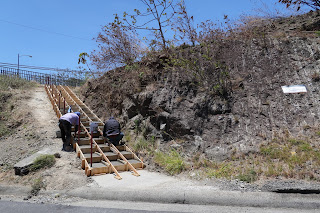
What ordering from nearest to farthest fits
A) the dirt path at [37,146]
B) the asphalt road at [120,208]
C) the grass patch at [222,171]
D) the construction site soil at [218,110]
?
the asphalt road at [120,208] → the grass patch at [222,171] → the dirt path at [37,146] → the construction site soil at [218,110]

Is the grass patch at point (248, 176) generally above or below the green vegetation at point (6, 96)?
below

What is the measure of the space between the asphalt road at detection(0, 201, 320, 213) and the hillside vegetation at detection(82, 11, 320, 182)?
122cm

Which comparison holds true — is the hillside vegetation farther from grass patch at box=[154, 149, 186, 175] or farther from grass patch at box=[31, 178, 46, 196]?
grass patch at box=[31, 178, 46, 196]

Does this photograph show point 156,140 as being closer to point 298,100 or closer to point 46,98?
point 298,100

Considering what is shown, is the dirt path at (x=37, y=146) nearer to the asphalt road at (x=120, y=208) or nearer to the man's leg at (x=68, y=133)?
the man's leg at (x=68, y=133)

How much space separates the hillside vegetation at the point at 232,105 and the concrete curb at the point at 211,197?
0.82 m

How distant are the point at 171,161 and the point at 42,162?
398 centimetres

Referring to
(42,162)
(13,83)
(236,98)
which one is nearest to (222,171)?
(236,98)

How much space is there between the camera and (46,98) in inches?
604

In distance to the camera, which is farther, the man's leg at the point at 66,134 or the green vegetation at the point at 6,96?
the green vegetation at the point at 6,96

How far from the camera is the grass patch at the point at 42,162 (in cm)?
816

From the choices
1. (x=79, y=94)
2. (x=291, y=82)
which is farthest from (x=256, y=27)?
(x=79, y=94)

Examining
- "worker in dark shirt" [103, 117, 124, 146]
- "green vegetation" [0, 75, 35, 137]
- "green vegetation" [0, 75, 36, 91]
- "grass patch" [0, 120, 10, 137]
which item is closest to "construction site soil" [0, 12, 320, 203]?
"grass patch" [0, 120, 10, 137]

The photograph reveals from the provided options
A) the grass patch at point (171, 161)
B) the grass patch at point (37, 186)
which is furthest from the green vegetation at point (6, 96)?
the grass patch at point (171, 161)
